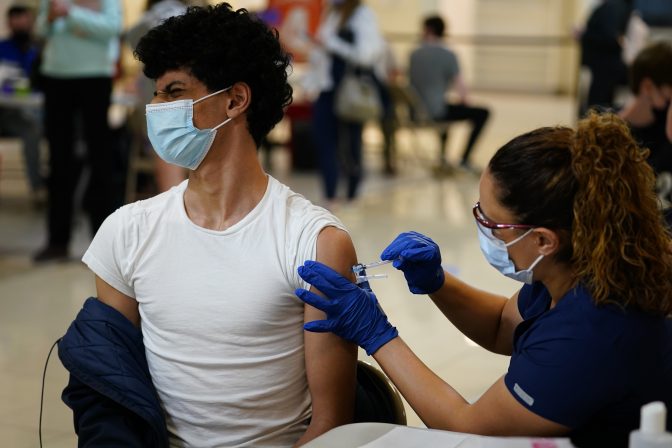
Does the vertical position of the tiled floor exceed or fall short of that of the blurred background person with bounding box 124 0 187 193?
it falls short

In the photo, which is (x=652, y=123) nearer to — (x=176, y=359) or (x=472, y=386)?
(x=472, y=386)

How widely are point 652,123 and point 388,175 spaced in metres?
4.39

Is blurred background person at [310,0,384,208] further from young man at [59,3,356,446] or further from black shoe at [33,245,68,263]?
young man at [59,3,356,446]

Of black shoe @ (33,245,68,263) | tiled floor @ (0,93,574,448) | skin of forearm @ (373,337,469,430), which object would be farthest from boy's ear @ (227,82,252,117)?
black shoe @ (33,245,68,263)

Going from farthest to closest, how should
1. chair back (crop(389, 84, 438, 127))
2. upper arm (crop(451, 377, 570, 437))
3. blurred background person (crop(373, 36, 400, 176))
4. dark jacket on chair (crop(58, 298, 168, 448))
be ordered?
chair back (crop(389, 84, 438, 127))
blurred background person (crop(373, 36, 400, 176))
dark jacket on chair (crop(58, 298, 168, 448))
upper arm (crop(451, 377, 570, 437))

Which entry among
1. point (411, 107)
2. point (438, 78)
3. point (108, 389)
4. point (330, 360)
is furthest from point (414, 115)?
point (108, 389)

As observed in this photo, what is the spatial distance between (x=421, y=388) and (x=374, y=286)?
3027mm

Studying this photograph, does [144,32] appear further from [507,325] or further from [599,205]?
[599,205]

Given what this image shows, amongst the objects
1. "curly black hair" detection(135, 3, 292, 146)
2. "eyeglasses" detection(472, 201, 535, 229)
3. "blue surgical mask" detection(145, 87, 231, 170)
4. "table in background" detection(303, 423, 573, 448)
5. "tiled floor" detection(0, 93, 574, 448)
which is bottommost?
"tiled floor" detection(0, 93, 574, 448)

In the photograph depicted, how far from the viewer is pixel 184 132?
84.4 inches

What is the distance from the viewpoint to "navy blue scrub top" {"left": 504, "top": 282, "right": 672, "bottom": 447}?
1.66 metres

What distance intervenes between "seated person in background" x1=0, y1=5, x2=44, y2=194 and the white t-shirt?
15.1ft

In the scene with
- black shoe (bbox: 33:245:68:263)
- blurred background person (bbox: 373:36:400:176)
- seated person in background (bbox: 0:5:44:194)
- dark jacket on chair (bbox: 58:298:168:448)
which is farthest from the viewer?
blurred background person (bbox: 373:36:400:176)

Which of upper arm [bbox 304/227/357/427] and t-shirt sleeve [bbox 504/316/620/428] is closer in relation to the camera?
t-shirt sleeve [bbox 504/316/620/428]
